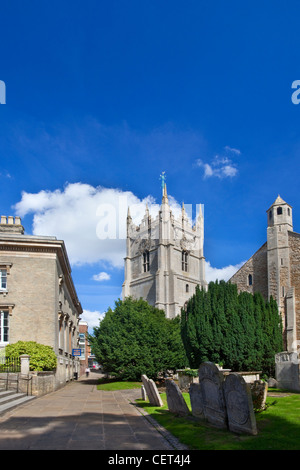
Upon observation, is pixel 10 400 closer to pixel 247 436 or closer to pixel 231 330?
pixel 247 436

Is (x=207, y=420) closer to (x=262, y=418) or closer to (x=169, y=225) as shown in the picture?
(x=262, y=418)

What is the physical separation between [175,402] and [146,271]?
61813 millimetres

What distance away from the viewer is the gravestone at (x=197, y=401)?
1017cm

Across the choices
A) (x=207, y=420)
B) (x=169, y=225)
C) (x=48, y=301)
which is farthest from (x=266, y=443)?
(x=169, y=225)

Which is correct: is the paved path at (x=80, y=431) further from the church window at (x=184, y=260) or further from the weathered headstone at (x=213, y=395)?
the church window at (x=184, y=260)

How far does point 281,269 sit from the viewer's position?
138ft

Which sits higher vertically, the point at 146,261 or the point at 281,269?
the point at 146,261

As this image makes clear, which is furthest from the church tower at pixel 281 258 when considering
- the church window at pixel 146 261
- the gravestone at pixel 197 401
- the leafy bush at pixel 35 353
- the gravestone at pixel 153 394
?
the church window at pixel 146 261

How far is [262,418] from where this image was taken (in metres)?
9.87

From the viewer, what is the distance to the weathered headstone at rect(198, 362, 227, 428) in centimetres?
908

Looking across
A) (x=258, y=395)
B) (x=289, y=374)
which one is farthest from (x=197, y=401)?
(x=289, y=374)

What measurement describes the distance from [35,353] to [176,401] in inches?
506

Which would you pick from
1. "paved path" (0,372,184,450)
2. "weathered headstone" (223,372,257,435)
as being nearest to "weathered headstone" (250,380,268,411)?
"weathered headstone" (223,372,257,435)

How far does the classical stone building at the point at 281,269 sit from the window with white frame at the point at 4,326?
2563 centimetres
